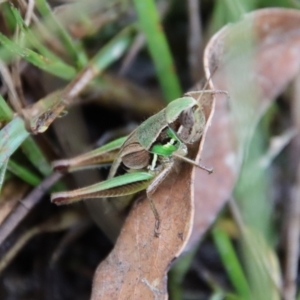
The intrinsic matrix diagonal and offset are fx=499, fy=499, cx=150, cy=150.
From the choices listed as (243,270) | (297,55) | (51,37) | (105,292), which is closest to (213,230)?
(243,270)

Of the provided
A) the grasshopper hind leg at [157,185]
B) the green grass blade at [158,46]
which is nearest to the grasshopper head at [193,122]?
the grasshopper hind leg at [157,185]

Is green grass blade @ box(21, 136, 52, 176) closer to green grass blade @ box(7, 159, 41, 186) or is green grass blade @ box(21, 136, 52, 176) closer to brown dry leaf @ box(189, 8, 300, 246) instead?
green grass blade @ box(7, 159, 41, 186)

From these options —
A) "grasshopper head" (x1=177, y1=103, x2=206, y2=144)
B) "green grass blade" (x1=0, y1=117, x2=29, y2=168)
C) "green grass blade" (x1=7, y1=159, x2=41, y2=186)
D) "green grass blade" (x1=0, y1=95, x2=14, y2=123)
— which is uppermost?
"green grass blade" (x1=0, y1=95, x2=14, y2=123)

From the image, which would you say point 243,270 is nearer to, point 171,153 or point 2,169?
point 171,153

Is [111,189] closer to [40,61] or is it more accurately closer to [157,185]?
[157,185]

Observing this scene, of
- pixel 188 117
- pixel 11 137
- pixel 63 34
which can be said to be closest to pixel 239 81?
pixel 188 117

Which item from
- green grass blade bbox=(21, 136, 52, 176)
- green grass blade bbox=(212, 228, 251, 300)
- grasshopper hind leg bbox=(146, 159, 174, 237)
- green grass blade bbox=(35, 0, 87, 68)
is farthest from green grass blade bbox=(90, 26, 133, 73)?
green grass blade bbox=(212, 228, 251, 300)

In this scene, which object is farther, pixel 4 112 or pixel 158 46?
pixel 158 46
